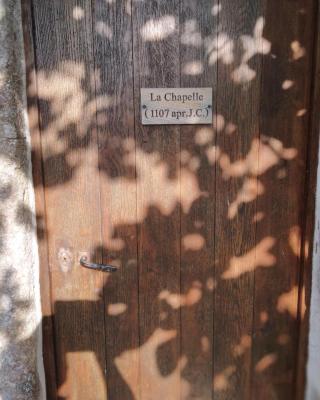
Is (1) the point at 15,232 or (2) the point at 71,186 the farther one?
(2) the point at 71,186

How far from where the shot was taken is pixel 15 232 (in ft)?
3.91

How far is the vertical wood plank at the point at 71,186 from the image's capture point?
1248mm

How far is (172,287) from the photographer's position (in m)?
1.41

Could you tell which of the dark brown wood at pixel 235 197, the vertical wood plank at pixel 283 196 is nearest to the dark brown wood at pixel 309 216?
the vertical wood plank at pixel 283 196

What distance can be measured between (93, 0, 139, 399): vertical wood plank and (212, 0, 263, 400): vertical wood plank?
14.6 inches

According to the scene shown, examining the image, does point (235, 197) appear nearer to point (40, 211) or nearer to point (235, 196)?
point (235, 196)

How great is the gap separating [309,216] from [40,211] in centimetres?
115

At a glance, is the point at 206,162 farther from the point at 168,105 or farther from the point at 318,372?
the point at 318,372

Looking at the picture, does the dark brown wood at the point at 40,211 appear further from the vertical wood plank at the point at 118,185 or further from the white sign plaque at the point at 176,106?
the white sign plaque at the point at 176,106

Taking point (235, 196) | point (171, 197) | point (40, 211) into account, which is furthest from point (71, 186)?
point (235, 196)

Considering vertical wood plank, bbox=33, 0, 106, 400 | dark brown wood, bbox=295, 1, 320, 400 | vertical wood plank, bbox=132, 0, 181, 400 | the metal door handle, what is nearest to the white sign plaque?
vertical wood plank, bbox=132, 0, 181, 400

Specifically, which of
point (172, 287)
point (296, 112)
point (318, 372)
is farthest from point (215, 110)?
point (318, 372)

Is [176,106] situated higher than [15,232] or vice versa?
[176,106]

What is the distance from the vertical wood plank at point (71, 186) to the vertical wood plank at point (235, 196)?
533mm
